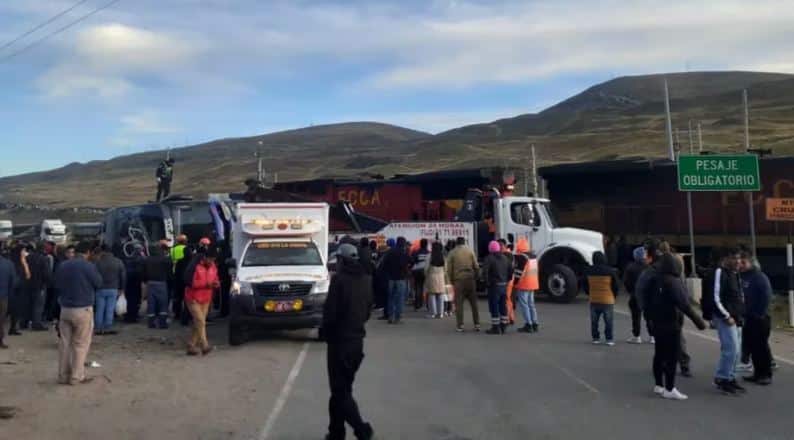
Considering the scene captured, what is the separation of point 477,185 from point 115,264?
12.5m

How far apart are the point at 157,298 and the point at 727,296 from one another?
35.9 feet

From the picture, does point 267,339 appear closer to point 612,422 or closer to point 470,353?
point 470,353

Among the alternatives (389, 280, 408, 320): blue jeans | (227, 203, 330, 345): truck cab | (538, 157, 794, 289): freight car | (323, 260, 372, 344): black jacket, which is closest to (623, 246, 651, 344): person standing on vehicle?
(389, 280, 408, 320): blue jeans

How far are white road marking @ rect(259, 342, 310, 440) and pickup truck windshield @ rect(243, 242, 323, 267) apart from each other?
2143 millimetres

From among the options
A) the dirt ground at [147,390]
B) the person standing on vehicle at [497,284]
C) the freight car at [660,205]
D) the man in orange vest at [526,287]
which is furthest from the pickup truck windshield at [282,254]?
the freight car at [660,205]

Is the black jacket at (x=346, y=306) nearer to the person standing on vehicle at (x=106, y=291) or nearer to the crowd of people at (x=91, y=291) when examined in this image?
the crowd of people at (x=91, y=291)

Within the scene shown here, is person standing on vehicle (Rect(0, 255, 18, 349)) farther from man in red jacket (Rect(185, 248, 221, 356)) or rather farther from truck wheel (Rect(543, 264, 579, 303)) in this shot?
truck wheel (Rect(543, 264, 579, 303))

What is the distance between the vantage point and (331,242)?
21.5 meters

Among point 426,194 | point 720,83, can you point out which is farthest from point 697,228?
point 720,83

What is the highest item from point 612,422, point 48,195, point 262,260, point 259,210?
point 48,195

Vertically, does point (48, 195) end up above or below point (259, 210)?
above

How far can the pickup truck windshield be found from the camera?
1441 cm

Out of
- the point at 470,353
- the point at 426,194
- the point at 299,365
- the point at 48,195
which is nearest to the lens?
the point at 299,365

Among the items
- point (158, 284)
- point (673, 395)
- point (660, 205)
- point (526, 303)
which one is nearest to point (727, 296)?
point (673, 395)
